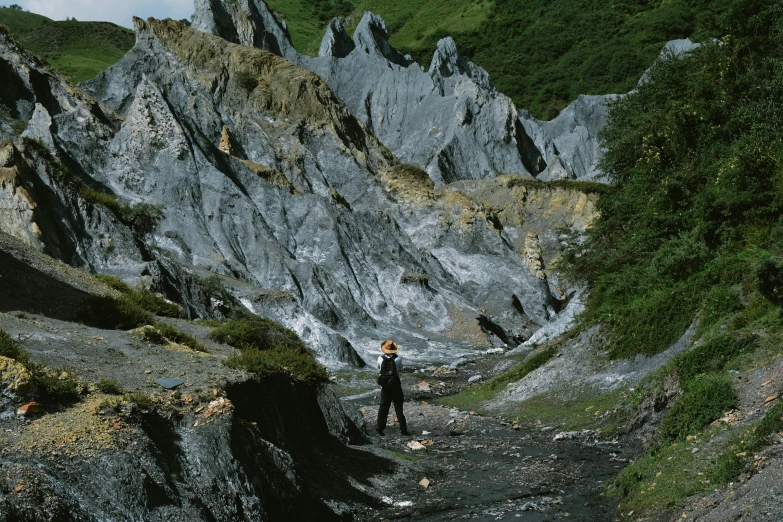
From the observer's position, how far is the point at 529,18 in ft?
470

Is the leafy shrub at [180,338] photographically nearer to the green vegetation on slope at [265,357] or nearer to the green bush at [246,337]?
the green vegetation on slope at [265,357]

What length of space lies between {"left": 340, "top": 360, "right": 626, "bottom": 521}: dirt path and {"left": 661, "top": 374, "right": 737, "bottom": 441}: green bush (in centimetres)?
146

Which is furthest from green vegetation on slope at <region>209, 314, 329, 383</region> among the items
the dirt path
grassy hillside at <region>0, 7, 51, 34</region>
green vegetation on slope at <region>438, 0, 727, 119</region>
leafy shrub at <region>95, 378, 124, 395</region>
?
grassy hillside at <region>0, 7, 51, 34</region>

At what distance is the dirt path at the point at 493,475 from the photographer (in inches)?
399

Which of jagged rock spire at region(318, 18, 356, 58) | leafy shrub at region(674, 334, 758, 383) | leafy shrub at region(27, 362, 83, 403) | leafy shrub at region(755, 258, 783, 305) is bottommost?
leafy shrub at region(674, 334, 758, 383)

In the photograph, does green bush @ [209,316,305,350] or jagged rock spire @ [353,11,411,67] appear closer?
green bush @ [209,316,305,350]

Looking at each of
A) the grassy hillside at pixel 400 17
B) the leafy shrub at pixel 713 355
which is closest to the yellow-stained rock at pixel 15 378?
the leafy shrub at pixel 713 355

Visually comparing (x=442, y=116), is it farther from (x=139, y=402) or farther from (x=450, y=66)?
(x=139, y=402)

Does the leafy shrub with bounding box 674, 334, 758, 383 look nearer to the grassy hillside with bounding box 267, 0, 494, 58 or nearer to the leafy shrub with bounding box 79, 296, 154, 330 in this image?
the leafy shrub with bounding box 79, 296, 154, 330

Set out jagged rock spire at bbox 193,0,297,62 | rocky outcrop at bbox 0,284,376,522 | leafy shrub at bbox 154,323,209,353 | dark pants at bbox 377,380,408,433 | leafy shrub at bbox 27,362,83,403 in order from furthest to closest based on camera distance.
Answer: jagged rock spire at bbox 193,0,297,62, dark pants at bbox 377,380,408,433, leafy shrub at bbox 154,323,209,353, leafy shrub at bbox 27,362,83,403, rocky outcrop at bbox 0,284,376,522

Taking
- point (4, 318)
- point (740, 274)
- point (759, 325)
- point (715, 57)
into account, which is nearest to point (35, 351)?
point (4, 318)

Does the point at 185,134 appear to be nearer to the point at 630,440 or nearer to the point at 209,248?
the point at 209,248

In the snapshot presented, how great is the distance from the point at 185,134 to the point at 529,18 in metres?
110

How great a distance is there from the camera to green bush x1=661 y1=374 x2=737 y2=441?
10219 millimetres
